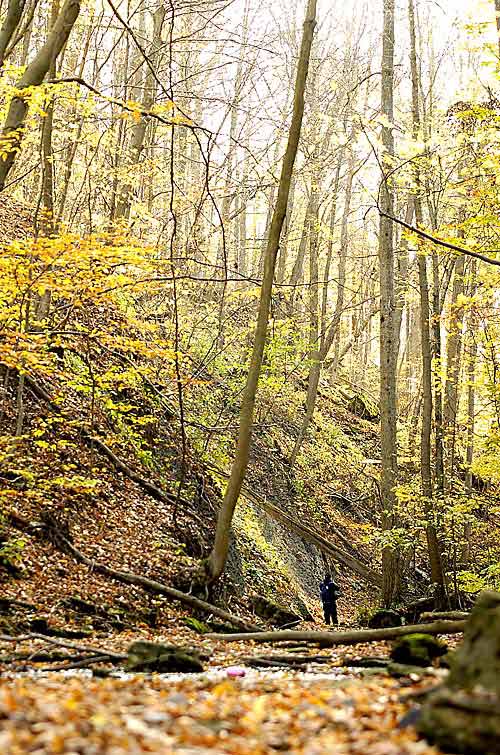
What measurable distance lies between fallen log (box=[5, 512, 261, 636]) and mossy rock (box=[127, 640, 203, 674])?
3861mm

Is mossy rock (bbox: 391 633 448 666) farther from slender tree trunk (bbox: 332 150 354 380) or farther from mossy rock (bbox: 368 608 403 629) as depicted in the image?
slender tree trunk (bbox: 332 150 354 380)

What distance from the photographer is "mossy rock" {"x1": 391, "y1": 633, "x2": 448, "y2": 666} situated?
5.60 m

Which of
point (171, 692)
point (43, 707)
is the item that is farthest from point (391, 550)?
point (43, 707)

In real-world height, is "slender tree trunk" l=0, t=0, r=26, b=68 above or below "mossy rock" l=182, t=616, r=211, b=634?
above

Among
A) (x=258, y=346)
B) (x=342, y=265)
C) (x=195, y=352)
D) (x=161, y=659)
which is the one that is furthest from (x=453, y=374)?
(x=161, y=659)

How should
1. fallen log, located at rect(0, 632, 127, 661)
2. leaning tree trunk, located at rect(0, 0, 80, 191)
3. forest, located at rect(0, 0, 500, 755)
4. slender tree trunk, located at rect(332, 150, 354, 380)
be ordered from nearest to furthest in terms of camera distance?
forest, located at rect(0, 0, 500, 755) < fallen log, located at rect(0, 632, 127, 661) < leaning tree trunk, located at rect(0, 0, 80, 191) < slender tree trunk, located at rect(332, 150, 354, 380)

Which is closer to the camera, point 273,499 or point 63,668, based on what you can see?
point 63,668

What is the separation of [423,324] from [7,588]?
32.1 feet

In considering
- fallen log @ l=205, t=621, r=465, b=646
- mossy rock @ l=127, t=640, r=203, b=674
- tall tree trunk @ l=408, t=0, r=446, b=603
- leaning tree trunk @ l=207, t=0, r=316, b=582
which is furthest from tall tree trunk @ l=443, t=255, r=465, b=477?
mossy rock @ l=127, t=640, r=203, b=674

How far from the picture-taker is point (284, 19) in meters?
26.0

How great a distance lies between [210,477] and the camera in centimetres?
1383

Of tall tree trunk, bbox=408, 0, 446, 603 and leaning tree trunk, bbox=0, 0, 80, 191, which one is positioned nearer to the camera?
leaning tree trunk, bbox=0, 0, 80, 191

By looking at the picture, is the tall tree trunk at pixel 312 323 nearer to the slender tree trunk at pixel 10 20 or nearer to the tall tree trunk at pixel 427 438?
the tall tree trunk at pixel 427 438

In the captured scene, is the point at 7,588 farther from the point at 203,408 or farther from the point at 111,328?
the point at 203,408
